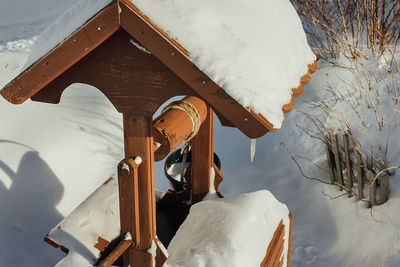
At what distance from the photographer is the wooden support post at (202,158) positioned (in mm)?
2705

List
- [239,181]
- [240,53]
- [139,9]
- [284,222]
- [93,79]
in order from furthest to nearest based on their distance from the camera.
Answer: [239,181]
[284,222]
[93,79]
[240,53]
[139,9]

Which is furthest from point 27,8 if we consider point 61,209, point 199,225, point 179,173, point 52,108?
point 199,225

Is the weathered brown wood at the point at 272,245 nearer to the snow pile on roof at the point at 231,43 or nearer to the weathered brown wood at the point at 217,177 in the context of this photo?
the weathered brown wood at the point at 217,177

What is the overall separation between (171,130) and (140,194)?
36 cm

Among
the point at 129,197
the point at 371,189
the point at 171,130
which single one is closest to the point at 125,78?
the point at 171,130

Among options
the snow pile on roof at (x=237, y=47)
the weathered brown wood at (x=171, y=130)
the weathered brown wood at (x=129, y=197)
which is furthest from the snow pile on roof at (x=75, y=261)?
the snow pile on roof at (x=237, y=47)

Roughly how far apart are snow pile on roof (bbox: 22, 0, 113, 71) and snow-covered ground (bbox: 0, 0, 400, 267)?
2.70m

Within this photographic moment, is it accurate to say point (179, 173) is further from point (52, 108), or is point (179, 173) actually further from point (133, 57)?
point (52, 108)

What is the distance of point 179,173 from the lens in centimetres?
294

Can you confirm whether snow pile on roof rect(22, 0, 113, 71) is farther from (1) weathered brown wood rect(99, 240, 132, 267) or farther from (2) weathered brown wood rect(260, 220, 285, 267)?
(2) weathered brown wood rect(260, 220, 285, 267)

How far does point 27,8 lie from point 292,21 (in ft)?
35.1

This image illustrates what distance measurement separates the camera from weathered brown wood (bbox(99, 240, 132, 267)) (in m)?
1.98

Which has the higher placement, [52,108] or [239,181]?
[52,108]

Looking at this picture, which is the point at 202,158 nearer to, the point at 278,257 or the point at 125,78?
the point at 278,257
